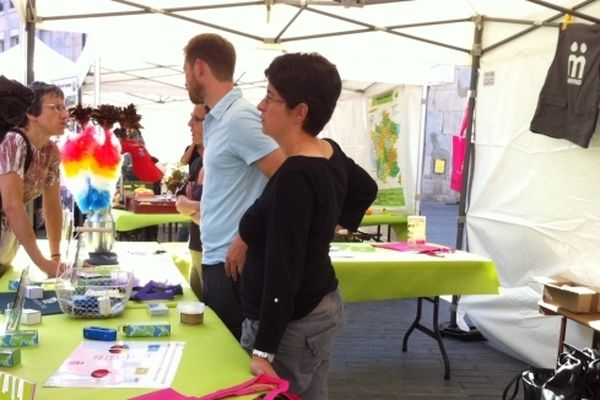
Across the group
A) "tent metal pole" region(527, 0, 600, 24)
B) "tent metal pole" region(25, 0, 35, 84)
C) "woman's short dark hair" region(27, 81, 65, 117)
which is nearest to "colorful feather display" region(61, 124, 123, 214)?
"woman's short dark hair" region(27, 81, 65, 117)

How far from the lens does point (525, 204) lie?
345 cm

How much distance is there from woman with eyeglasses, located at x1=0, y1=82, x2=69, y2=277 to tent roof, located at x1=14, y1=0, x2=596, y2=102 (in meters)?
1.48

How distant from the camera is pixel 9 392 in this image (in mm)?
875

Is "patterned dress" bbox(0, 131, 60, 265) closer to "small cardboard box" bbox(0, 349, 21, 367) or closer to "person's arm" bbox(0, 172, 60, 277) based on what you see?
"person's arm" bbox(0, 172, 60, 277)

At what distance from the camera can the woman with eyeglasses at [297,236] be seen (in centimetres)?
118

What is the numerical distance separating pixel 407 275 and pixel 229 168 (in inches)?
61.1

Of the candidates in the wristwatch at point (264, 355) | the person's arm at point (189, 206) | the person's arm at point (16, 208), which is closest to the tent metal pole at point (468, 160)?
the person's arm at point (189, 206)

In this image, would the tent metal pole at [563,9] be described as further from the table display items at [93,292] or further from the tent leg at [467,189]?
the table display items at [93,292]

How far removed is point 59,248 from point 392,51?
2784mm

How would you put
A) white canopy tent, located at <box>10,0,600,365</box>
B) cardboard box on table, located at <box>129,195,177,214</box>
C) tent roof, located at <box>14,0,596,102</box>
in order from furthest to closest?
cardboard box on table, located at <box>129,195,177,214</box>, tent roof, located at <box>14,0,596,102</box>, white canopy tent, located at <box>10,0,600,365</box>

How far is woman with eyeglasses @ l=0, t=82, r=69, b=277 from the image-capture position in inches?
68.7

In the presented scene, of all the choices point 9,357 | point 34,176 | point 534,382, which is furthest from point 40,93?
point 534,382

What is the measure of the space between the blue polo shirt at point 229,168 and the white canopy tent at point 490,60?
1783 mm

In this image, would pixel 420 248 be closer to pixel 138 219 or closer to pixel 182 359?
pixel 138 219
